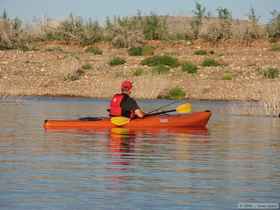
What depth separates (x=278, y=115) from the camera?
112 ft

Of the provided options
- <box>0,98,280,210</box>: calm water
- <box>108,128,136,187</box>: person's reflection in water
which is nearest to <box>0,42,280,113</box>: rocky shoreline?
<box>108,128,136,187</box>: person's reflection in water

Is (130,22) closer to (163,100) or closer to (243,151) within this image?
(163,100)

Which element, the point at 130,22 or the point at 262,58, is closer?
the point at 262,58

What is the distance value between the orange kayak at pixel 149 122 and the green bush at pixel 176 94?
16916mm

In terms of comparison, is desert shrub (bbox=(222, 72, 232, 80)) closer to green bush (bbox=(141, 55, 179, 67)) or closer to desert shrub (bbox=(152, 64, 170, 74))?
desert shrub (bbox=(152, 64, 170, 74))

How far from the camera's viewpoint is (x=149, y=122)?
2689 centimetres

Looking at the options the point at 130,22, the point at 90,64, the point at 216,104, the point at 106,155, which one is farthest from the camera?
the point at 130,22

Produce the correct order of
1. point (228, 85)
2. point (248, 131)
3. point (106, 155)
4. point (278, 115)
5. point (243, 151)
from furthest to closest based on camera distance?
1. point (228, 85)
2. point (278, 115)
3. point (248, 131)
4. point (243, 151)
5. point (106, 155)

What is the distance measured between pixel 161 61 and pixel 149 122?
26.1 m

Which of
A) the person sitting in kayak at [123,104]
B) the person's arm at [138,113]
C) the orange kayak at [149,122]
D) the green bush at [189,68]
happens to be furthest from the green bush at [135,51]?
the person sitting in kayak at [123,104]

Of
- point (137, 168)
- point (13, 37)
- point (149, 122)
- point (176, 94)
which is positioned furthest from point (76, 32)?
point (137, 168)

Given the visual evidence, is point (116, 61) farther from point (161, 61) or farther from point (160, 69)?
point (160, 69)

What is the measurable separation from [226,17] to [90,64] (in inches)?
668

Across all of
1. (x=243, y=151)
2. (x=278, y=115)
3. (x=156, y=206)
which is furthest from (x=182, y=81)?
(x=156, y=206)
